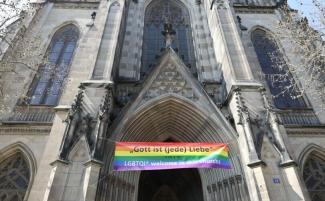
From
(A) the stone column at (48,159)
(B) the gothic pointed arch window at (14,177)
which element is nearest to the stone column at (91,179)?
(A) the stone column at (48,159)

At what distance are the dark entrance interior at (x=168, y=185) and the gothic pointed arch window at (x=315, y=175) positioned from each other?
4359mm

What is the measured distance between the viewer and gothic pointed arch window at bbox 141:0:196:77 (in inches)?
542

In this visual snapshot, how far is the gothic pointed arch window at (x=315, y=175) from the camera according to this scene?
9773 mm

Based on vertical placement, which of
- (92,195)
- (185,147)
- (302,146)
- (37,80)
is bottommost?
(92,195)

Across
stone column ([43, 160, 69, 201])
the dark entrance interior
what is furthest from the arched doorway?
stone column ([43, 160, 69, 201])

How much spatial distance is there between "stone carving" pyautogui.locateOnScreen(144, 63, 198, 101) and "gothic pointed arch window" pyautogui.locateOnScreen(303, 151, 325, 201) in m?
5.34

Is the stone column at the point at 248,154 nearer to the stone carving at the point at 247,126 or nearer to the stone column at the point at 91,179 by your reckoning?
the stone carving at the point at 247,126

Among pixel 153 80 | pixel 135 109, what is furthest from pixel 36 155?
pixel 153 80

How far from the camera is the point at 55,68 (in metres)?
12.0

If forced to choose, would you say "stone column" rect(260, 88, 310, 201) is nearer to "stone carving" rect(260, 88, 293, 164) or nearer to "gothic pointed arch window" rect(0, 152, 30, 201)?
"stone carving" rect(260, 88, 293, 164)

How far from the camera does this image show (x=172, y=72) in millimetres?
11328

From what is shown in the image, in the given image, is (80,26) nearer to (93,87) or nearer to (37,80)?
(37,80)

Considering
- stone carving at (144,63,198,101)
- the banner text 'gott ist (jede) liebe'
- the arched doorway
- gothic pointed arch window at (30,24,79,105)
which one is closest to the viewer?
the banner text 'gott ist (jede) liebe'

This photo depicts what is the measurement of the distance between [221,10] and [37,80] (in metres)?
9.76
